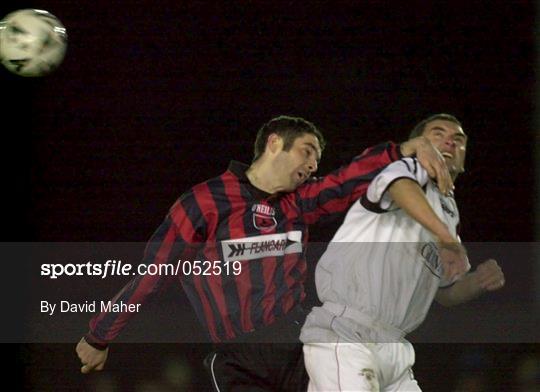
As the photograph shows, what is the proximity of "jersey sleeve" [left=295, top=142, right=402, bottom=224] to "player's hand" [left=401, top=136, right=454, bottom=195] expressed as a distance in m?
0.20

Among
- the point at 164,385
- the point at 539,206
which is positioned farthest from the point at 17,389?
the point at 539,206

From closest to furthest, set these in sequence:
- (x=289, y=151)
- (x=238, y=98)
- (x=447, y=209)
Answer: (x=447, y=209) → (x=289, y=151) → (x=238, y=98)

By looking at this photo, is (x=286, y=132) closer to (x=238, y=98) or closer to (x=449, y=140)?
(x=449, y=140)

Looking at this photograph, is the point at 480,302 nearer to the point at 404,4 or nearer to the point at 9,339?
the point at 404,4

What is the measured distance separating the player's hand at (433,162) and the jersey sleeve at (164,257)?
77cm

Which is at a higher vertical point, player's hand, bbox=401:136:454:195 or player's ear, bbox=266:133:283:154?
player's hand, bbox=401:136:454:195

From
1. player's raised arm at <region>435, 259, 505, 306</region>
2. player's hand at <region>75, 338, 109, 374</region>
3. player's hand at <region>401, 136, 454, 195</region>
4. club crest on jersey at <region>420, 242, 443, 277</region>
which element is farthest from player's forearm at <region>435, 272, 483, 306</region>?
player's hand at <region>75, 338, 109, 374</region>

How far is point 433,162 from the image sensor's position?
10.4 feet

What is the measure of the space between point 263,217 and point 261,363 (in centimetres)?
51

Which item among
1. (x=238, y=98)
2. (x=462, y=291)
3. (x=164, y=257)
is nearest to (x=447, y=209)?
(x=462, y=291)

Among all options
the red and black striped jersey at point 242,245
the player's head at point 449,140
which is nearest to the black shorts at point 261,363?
the red and black striped jersey at point 242,245

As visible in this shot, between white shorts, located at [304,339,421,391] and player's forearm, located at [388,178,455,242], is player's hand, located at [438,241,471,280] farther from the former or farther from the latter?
white shorts, located at [304,339,421,391]

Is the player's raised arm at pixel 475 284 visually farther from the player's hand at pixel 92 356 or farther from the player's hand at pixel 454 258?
the player's hand at pixel 92 356

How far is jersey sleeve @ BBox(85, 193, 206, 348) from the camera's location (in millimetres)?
3543
